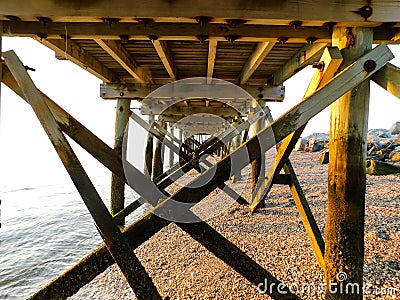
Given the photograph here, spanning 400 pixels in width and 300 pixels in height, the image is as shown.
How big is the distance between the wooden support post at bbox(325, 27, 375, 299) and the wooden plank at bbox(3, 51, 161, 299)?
1.37 m

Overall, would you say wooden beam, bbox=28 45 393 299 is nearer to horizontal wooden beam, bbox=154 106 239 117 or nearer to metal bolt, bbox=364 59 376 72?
metal bolt, bbox=364 59 376 72

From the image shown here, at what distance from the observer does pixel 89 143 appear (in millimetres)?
1970

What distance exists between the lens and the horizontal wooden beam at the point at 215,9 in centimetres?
207

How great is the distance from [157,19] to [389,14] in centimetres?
169

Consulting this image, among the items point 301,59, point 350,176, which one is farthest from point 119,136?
point 350,176

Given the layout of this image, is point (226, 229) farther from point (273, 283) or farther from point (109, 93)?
point (109, 93)

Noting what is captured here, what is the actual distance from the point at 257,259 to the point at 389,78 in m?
2.58

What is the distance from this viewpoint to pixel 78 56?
3781 mm

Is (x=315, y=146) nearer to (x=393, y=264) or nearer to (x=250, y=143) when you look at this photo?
(x=393, y=264)

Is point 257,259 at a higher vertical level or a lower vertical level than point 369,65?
lower

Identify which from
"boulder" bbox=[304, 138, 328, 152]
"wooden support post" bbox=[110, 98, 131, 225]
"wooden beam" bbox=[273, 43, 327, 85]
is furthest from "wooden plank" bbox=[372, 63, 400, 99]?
"boulder" bbox=[304, 138, 328, 152]

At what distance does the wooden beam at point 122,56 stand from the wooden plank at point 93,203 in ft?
4.60

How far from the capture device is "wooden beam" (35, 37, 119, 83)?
3.22m

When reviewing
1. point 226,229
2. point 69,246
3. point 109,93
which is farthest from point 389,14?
point 69,246
